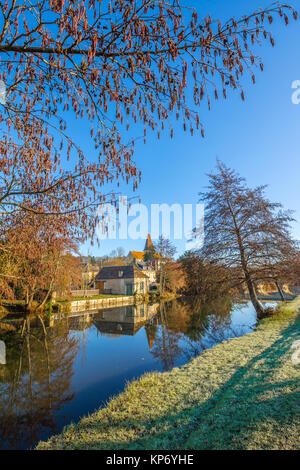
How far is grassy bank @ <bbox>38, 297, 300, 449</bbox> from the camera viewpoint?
10.0 feet

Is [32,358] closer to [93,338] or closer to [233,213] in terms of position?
[93,338]

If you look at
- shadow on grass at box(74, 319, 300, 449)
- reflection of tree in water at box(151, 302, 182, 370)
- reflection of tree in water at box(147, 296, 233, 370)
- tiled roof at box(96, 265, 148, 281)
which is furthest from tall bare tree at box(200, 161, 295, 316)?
tiled roof at box(96, 265, 148, 281)

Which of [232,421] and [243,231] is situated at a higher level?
[243,231]

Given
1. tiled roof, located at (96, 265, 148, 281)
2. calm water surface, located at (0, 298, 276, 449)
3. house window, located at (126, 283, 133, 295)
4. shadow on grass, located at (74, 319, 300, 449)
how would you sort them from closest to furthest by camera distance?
shadow on grass, located at (74, 319, 300, 449), calm water surface, located at (0, 298, 276, 449), house window, located at (126, 283, 133, 295), tiled roof, located at (96, 265, 148, 281)

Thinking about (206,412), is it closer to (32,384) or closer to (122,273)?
(32,384)

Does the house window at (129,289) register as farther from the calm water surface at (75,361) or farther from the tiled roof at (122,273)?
the calm water surface at (75,361)

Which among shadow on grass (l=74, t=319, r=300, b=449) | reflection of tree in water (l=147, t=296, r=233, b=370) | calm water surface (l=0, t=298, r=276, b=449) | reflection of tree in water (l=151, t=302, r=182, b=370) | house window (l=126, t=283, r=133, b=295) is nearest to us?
shadow on grass (l=74, t=319, r=300, b=449)

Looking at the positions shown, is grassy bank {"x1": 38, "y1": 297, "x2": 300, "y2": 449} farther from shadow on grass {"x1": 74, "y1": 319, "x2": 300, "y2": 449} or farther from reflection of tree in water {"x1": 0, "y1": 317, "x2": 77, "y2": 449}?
reflection of tree in water {"x1": 0, "y1": 317, "x2": 77, "y2": 449}

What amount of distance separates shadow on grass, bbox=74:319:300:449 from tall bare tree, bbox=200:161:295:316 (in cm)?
747

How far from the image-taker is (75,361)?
30.0 feet

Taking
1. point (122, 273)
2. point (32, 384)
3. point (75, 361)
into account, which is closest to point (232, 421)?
point (32, 384)

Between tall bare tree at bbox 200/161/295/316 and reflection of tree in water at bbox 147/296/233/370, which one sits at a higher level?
tall bare tree at bbox 200/161/295/316

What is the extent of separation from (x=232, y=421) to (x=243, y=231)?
10000 millimetres

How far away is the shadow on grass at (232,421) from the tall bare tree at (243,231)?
747 centimetres
